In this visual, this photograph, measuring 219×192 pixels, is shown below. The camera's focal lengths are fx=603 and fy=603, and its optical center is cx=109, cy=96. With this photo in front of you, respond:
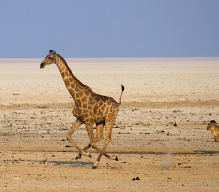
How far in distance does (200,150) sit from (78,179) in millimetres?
5297

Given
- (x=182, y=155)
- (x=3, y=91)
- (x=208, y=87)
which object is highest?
(x=208, y=87)

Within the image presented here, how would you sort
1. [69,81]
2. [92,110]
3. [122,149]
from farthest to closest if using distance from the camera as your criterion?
1. [122,149]
2. [69,81]
3. [92,110]

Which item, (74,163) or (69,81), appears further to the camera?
(74,163)

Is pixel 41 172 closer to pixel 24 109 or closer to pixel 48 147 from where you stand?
pixel 48 147

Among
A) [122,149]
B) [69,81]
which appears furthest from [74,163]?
[122,149]

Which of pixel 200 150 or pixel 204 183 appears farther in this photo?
pixel 200 150

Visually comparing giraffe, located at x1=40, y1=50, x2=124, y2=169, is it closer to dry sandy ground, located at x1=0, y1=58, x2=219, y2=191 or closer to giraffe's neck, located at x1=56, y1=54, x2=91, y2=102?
giraffe's neck, located at x1=56, y1=54, x2=91, y2=102

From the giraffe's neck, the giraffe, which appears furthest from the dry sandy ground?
the giraffe's neck

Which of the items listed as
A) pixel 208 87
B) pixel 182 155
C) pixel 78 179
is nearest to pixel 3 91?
pixel 208 87

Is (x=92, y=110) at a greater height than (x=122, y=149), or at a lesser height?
greater

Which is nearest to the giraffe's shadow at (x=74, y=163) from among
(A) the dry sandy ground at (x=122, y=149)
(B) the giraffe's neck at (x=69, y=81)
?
(A) the dry sandy ground at (x=122, y=149)

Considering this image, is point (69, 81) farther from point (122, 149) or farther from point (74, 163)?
point (122, 149)

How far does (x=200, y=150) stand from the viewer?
652 inches

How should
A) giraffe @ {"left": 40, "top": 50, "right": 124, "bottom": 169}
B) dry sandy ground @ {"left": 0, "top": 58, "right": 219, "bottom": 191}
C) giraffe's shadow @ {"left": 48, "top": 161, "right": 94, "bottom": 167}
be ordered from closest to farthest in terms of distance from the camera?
dry sandy ground @ {"left": 0, "top": 58, "right": 219, "bottom": 191} < giraffe @ {"left": 40, "top": 50, "right": 124, "bottom": 169} < giraffe's shadow @ {"left": 48, "top": 161, "right": 94, "bottom": 167}
